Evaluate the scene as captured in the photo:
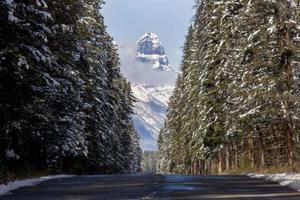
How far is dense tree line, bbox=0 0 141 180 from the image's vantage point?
20.9m

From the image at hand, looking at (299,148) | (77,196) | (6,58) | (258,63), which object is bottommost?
(77,196)

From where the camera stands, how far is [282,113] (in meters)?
29.5

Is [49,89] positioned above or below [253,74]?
below

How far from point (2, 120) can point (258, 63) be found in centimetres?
1352

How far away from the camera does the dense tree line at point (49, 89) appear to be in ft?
68.6

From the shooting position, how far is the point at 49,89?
2498 centimetres

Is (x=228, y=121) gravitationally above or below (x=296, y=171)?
above

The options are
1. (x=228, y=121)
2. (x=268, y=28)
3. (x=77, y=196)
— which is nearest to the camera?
(x=77, y=196)

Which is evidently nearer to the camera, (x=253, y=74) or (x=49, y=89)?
(x=49, y=89)

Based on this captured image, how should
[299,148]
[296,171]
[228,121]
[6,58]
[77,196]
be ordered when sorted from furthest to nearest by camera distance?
[228,121] → [299,148] → [296,171] → [6,58] → [77,196]

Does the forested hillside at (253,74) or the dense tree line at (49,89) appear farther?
the forested hillside at (253,74)

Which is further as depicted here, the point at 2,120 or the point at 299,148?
the point at 299,148

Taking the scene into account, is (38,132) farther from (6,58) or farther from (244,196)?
(244,196)

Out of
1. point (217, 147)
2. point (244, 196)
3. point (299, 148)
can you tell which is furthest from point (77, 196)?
point (217, 147)
